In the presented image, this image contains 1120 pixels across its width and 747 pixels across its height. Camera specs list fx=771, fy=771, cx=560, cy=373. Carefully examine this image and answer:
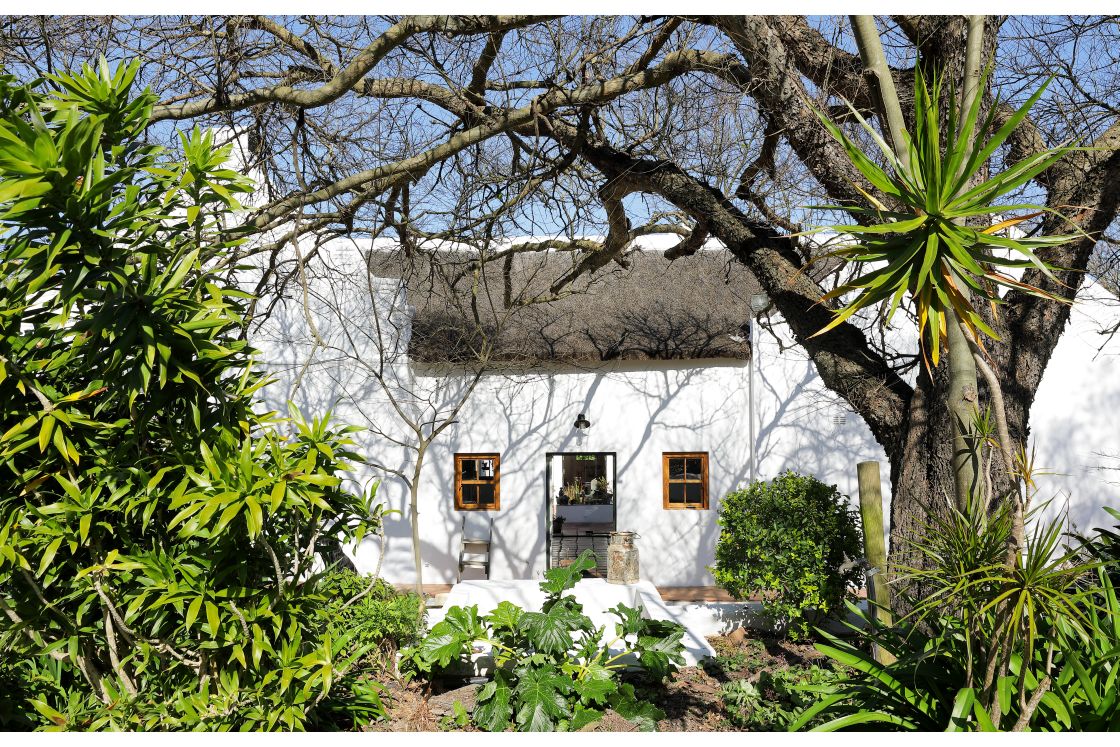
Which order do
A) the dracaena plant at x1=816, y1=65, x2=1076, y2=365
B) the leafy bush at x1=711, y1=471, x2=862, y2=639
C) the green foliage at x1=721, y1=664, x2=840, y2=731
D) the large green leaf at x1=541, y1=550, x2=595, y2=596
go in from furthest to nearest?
the leafy bush at x1=711, y1=471, x2=862, y2=639 < the large green leaf at x1=541, y1=550, x2=595, y2=596 < the green foliage at x1=721, y1=664, x2=840, y2=731 < the dracaena plant at x1=816, y1=65, x2=1076, y2=365

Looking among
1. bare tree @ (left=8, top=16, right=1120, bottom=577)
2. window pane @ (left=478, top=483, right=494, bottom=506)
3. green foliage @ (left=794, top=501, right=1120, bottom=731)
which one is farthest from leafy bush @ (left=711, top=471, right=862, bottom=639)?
window pane @ (left=478, top=483, right=494, bottom=506)

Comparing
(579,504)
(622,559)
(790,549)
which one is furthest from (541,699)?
(579,504)

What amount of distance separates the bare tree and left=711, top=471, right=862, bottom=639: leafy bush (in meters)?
2.63

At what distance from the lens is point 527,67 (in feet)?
22.5

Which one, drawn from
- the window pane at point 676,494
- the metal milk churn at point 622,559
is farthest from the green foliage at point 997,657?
the window pane at point 676,494

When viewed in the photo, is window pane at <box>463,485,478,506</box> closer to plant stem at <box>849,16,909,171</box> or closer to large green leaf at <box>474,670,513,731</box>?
large green leaf at <box>474,670,513,731</box>

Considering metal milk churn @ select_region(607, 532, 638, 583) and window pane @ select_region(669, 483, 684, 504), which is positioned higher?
window pane @ select_region(669, 483, 684, 504)

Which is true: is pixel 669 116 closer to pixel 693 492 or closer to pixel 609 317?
pixel 609 317

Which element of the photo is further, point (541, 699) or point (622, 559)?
point (622, 559)

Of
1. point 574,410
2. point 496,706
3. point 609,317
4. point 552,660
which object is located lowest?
point 496,706

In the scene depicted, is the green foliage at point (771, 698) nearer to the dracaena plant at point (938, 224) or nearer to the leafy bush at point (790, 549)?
the leafy bush at point (790, 549)

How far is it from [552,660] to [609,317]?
7657mm

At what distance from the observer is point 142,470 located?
12.0 ft

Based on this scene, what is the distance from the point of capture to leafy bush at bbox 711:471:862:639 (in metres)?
8.16
